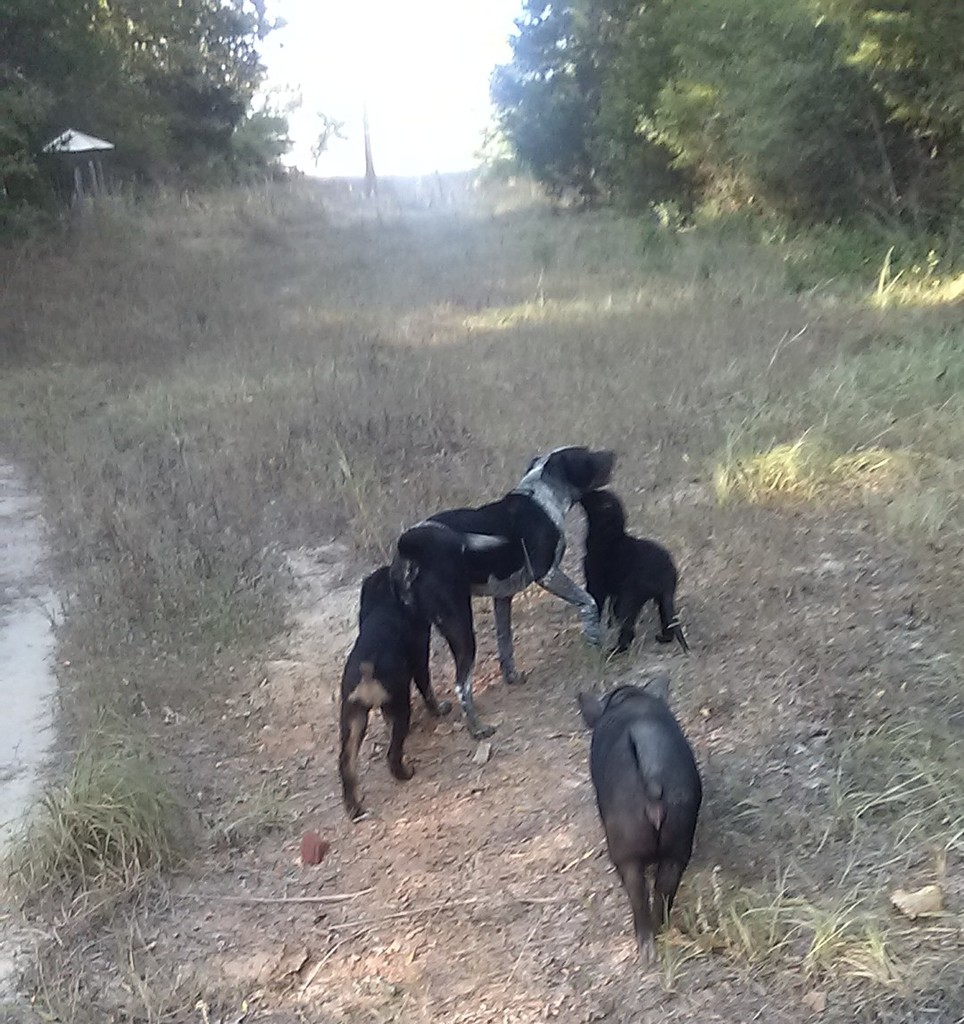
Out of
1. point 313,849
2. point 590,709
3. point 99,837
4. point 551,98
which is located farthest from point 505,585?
point 551,98

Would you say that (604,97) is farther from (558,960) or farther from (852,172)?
(558,960)

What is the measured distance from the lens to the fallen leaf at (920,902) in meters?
2.82

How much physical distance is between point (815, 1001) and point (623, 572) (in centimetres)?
220

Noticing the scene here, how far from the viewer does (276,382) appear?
32.1 ft

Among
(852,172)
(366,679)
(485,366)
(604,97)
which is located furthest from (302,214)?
(366,679)

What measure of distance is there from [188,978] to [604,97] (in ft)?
63.6

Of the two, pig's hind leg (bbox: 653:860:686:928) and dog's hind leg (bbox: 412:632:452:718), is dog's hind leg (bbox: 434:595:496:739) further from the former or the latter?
pig's hind leg (bbox: 653:860:686:928)

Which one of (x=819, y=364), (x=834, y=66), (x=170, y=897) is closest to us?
(x=170, y=897)

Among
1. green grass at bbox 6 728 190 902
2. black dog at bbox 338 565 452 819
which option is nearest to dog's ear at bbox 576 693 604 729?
black dog at bbox 338 565 452 819

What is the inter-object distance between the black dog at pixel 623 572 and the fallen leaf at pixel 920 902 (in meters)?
1.73

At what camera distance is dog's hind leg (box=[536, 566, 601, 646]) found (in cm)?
472

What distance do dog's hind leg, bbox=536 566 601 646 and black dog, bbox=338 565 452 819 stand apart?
2.00 feet

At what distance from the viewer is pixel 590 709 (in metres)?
3.62

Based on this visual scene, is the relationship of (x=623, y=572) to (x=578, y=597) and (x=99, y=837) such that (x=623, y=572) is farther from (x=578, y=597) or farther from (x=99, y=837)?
(x=99, y=837)
